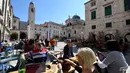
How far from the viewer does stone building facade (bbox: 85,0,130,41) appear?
2078 cm

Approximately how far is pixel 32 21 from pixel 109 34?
53307 mm

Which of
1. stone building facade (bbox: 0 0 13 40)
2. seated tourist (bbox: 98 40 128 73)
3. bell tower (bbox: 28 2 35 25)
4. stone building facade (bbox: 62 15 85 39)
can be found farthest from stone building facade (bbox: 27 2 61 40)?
seated tourist (bbox: 98 40 128 73)

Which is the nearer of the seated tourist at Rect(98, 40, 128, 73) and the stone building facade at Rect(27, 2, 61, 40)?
the seated tourist at Rect(98, 40, 128, 73)

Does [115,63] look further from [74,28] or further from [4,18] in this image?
[74,28]

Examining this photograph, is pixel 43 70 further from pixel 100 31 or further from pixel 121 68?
pixel 100 31

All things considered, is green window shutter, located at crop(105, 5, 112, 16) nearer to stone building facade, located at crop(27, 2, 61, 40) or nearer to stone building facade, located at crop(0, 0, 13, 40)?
stone building facade, located at crop(0, 0, 13, 40)

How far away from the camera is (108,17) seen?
23.6 metres

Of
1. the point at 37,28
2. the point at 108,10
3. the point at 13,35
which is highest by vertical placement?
the point at 37,28

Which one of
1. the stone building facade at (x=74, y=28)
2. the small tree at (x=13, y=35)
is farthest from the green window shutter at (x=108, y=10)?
the small tree at (x=13, y=35)

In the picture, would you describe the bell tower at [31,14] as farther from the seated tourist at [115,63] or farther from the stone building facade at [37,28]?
the seated tourist at [115,63]

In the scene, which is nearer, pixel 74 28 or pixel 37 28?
pixel 74 28

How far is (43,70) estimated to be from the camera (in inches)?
123

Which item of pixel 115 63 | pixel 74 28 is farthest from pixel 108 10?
pixel 74 28

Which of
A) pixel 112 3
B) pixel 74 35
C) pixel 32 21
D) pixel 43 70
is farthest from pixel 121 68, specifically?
pixel 32 21
